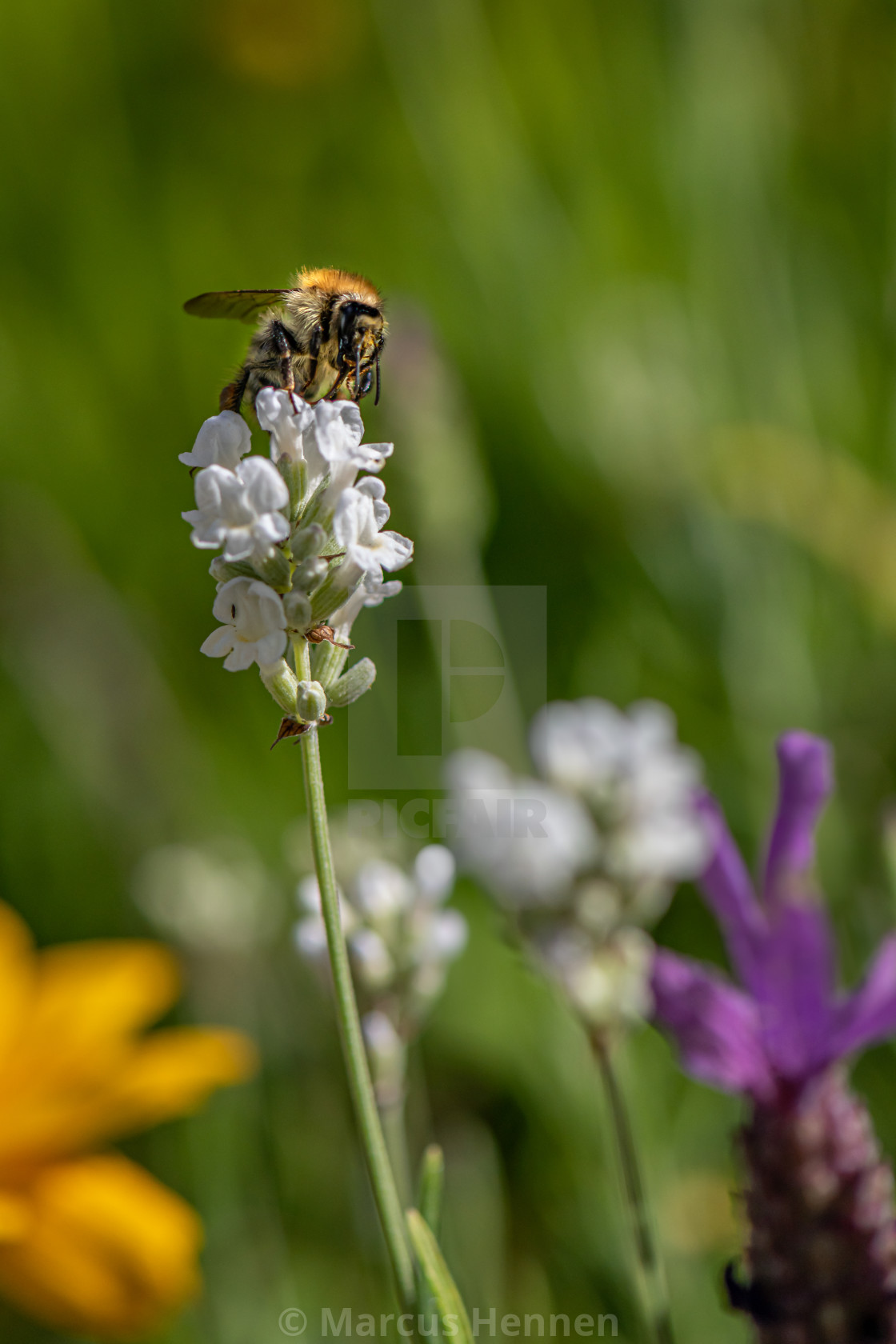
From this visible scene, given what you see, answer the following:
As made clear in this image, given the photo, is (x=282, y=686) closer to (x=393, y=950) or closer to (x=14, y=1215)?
(x=393, y=950)

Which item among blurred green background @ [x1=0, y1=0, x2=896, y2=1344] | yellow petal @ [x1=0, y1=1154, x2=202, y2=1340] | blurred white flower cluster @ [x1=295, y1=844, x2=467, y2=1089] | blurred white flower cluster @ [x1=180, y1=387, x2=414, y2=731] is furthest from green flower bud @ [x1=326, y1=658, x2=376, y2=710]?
blurred green background @ [x1=0, y1=0, x2=896, y2=1344]

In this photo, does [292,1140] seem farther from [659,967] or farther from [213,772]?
[659,967]

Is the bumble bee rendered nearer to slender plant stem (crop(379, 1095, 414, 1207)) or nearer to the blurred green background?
slender plant stem (crop(379, 1095, 414, 1207))

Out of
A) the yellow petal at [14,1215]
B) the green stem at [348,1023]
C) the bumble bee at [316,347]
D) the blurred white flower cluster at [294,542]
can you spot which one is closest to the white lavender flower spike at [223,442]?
the blurred white flower cluster at [294,542]

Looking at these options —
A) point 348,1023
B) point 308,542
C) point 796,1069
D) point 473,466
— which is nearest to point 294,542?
point 308,542

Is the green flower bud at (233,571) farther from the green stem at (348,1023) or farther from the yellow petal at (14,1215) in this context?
the yellow petal at (14,1215)
